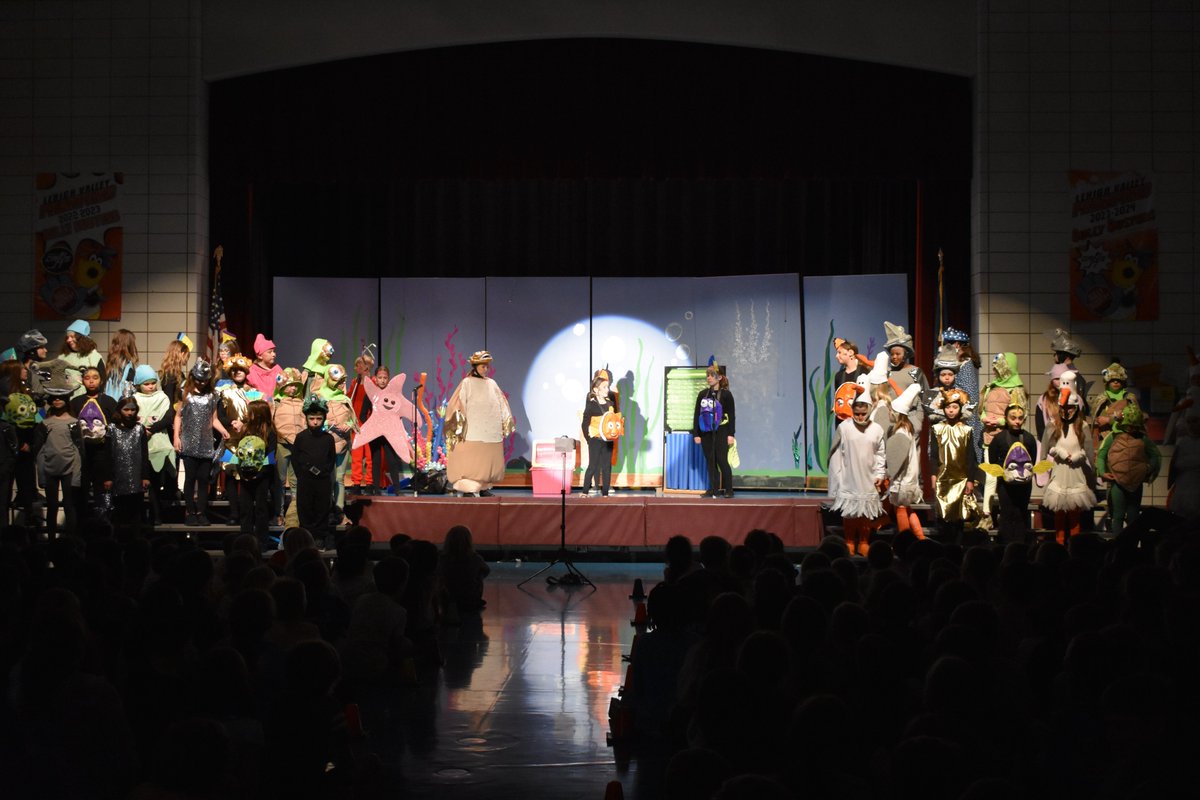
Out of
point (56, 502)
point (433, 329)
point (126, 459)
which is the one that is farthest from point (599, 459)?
point (56, 502)

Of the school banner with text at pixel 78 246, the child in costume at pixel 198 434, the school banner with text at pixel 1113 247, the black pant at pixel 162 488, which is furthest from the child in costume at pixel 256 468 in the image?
the school banner with text at pixel 1113 247

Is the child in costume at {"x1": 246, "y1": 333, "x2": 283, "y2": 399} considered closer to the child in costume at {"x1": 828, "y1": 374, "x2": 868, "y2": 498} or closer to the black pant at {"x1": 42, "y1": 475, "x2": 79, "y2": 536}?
the black pant at {"x1": 42, "y1": 475, "x2": 79, "y2": 536}

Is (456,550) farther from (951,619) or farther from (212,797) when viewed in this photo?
Result: (212,797)

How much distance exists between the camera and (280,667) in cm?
513

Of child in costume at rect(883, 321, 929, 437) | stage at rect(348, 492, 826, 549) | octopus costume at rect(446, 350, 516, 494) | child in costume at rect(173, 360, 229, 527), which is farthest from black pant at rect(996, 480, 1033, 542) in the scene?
child in costume at rect(173, 360, 229, 527)

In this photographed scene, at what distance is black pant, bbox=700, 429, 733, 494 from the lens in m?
13.0

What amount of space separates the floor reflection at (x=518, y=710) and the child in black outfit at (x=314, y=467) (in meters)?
1.82

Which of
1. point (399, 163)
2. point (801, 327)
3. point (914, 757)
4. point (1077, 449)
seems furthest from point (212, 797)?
point (801, 327)

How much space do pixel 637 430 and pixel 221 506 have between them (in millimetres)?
4804

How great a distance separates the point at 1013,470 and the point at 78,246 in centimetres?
971

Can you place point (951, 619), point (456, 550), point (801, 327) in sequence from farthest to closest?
point (801, 327) < point (456, 550) < point (951, 619)

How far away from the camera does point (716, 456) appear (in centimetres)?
1318

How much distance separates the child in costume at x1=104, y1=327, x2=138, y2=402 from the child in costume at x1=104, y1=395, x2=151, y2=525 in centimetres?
141

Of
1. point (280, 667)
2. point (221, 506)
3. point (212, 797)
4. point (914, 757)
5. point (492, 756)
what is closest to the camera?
point (914, 757)
